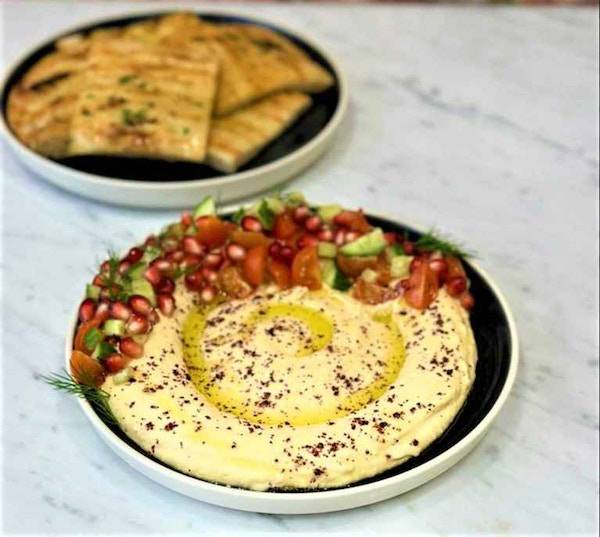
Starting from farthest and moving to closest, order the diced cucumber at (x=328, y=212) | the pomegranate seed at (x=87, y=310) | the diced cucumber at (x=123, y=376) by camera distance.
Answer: the diced cucumber at (x=328, y=212) < the pomegranate seed at (x=87, y=310) < the diced cucumber at (x=123, y=376)

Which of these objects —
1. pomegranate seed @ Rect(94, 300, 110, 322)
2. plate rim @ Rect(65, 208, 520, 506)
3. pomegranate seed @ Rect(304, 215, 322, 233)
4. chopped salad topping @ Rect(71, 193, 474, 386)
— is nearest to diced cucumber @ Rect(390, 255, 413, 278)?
chopped salad topping @ Rect(71, 193, 474, 386)

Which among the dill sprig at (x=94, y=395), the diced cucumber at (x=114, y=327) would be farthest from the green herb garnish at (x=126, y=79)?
the dill sprig at (x=94, y=395)

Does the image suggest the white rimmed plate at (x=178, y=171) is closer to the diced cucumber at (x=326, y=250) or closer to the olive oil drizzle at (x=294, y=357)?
the diced cucumber at (x=326, y=250)

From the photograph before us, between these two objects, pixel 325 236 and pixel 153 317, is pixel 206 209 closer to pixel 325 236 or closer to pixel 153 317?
pixel 325 236

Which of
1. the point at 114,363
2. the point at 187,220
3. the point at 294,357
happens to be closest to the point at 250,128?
the point at 187,220

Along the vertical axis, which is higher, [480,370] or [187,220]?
[187,220]

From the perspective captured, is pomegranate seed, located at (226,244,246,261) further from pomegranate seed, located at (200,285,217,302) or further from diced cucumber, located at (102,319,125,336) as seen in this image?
diced cucumber, located at (102,319,125,336)

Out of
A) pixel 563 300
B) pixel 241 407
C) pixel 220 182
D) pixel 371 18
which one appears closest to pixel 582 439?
pixel 563 300
